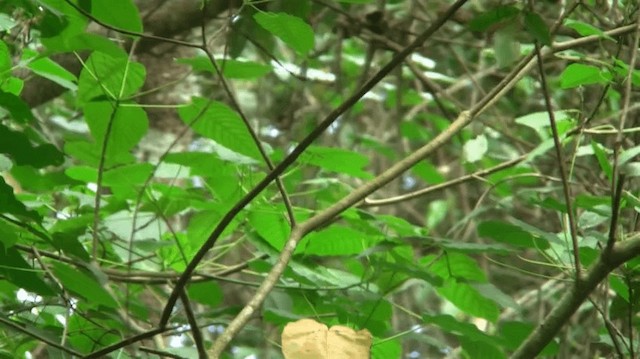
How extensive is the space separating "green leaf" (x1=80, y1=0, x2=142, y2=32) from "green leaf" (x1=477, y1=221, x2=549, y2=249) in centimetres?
52

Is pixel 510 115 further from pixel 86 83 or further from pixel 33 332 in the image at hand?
pixel 33 332

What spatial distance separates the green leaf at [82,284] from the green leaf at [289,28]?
38 cm

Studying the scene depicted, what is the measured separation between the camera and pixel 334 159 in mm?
1553

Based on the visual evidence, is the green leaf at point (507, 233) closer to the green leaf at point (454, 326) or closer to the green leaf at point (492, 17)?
the green leaf at point (454, 326)

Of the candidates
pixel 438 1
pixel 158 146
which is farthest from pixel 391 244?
pixel 438 1

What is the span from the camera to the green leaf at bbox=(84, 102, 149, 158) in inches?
55.6

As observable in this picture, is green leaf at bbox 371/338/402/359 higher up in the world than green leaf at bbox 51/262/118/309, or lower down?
lower down

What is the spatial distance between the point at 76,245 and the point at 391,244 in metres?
0.42

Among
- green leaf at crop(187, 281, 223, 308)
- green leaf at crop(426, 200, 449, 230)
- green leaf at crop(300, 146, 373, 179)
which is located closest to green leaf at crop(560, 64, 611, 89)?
green leaf at crop(300, 146, 373, 179)

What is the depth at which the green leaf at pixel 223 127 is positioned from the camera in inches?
54.2

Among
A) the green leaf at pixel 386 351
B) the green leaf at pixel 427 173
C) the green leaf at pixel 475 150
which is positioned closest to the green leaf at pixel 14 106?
the green leaf at pixel 386 351

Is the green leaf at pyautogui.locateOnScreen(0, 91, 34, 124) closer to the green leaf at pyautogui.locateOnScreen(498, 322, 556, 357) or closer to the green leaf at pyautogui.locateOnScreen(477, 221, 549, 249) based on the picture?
the green leaf at pyautogui.locateOnScreen(477, 221, 549, 249)

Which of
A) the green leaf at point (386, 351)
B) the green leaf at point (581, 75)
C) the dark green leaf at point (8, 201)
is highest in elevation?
the green leaf at point (581, 75)

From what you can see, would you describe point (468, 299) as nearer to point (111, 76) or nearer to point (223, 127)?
point (223, 127)
